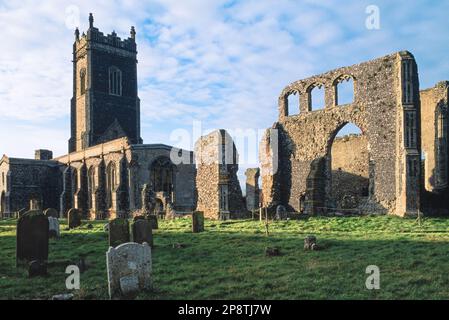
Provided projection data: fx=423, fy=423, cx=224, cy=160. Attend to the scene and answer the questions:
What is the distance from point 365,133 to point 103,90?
31345 millimetres

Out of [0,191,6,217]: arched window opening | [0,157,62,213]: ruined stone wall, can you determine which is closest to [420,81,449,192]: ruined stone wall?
[0,157,62,213]: ruined stone wall

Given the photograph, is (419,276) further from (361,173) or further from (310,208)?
(361,173)

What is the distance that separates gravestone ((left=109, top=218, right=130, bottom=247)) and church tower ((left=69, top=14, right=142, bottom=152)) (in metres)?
32.3

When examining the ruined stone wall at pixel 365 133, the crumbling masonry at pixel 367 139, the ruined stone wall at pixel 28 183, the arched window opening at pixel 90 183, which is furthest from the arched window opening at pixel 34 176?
the ruined stone wall at pixel 365 133

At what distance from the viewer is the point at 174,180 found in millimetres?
30453

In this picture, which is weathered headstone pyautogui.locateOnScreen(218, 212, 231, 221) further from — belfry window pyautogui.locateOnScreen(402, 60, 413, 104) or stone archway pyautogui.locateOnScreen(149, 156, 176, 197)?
belfry window pyautogui.locateOnScreen(402, 60, 413, 104)

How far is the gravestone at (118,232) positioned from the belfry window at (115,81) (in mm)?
35744

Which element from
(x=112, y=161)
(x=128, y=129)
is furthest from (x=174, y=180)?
(x=128, y=129)

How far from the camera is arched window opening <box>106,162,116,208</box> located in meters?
32.5

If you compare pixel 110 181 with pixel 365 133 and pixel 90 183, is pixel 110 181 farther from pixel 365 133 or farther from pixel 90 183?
pixel 365 133

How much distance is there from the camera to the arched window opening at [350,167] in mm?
28438

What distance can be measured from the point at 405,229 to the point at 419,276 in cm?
761

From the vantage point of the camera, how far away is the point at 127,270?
7.64 meters

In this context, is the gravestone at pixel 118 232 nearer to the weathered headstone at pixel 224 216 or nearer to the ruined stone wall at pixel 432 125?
the weathered headstone at pixel 224 216
